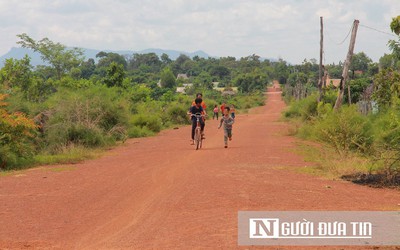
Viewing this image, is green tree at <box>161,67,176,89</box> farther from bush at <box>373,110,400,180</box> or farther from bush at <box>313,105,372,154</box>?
bush at <box>373,110,400,180</box>

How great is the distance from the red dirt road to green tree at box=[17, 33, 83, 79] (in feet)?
119

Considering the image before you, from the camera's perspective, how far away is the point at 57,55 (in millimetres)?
50594

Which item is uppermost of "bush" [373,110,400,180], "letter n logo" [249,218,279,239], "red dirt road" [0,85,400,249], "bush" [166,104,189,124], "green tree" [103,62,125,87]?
"green tree" [103,62,125,87]

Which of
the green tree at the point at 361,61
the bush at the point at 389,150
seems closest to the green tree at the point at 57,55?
the bush at the point at 389,150

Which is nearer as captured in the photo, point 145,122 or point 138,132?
point 138,132

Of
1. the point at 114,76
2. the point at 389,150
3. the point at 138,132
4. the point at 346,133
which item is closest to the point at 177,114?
the point at 114,76

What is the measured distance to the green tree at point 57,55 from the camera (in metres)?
49.3

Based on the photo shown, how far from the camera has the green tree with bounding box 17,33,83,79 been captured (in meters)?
49.3

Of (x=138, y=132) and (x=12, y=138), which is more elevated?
(x=12, y=138)

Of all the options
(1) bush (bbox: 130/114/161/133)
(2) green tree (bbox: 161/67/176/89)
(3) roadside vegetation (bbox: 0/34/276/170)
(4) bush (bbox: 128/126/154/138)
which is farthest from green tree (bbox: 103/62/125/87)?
(2) green tree (bbox: 161/67/176/89)

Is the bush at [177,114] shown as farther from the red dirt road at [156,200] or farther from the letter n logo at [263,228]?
the letter n logo at [263,228]

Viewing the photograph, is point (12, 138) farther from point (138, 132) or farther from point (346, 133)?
point (138, 132)

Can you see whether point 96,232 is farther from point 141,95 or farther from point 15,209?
point 141,95

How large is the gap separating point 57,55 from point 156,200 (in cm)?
4357
